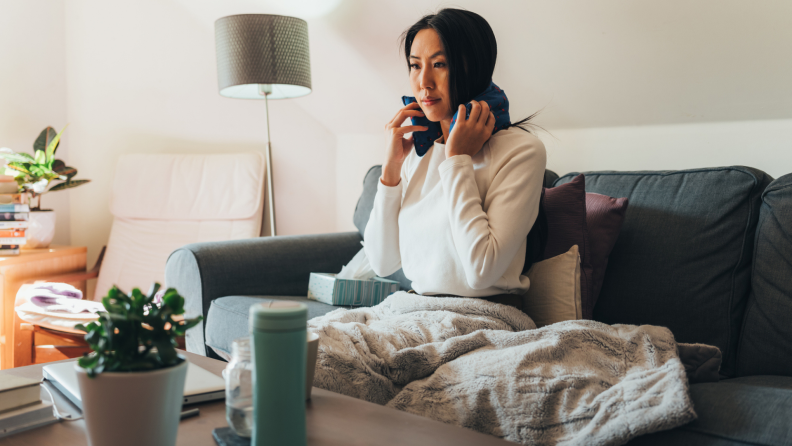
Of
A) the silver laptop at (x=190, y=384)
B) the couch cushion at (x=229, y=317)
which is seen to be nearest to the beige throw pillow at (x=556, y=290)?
the couch cushion at (x=229, y=317)

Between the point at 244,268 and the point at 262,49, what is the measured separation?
2.76 feet

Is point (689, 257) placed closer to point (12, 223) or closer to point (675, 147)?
point (675, 147)

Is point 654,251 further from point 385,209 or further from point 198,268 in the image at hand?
point 198,268

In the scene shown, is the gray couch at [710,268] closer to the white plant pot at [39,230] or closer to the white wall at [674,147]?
the white wall at [674,147]

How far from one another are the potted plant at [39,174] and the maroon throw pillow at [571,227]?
7.11ft

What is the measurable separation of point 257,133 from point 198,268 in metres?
1.34

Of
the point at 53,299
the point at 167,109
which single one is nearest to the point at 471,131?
the point at 53,299

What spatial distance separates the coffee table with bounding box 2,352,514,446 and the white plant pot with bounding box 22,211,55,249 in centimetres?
205

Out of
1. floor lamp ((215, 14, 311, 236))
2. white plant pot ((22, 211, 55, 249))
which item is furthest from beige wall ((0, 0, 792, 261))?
white plant pot ((22, 211, 55, 249))

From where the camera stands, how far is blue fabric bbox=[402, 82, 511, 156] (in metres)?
1.21

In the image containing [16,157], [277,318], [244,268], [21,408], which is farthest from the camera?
[16,157]

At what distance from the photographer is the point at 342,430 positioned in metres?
0.65

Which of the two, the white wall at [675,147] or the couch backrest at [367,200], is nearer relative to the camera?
the white wall at [675,147]

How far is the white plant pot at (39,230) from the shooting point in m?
2.42
